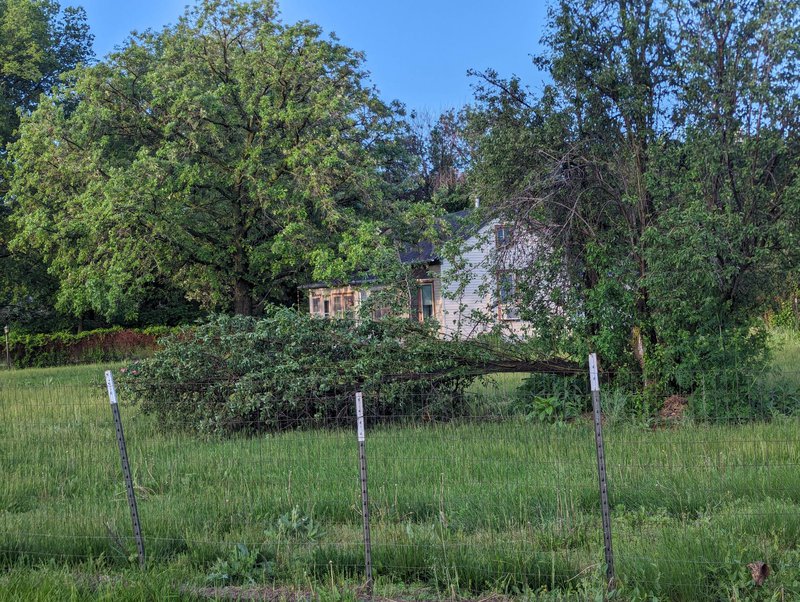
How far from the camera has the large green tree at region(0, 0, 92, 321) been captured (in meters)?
33.5

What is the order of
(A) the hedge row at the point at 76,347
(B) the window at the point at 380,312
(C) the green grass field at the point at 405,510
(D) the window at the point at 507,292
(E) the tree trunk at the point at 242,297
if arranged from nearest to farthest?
(C) the green grass field at the point at 405,510
(D) the window at the point at 507,292
(B) the window at the point at 380,312
(E) the tree trunk at the point at 242,297
(A) the hedge row at the point at 76,347

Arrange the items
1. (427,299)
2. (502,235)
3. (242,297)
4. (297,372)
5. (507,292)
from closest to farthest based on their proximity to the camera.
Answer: (297,372) < (507,292) < (502,235) < (242,297) < (427,299)

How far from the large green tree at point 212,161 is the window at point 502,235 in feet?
25.7

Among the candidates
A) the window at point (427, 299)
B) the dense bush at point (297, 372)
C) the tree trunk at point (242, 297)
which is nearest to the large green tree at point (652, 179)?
the dense bush at point (297, 372)

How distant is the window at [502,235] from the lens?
12328mm

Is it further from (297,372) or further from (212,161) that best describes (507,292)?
(212,161)

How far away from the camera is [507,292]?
1251 cm

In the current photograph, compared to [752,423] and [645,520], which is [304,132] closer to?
[752,423]

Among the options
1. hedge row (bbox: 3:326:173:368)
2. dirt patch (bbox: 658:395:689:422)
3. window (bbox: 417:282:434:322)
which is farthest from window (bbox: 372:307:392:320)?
hedge row (bbox: 3:326:173:368)

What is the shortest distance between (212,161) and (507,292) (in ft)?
38.3

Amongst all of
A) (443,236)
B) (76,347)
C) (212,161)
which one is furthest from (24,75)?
(443,236)

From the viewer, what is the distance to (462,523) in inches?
254

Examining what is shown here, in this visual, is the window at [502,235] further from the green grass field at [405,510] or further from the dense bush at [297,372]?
the green grass field at [405,510]

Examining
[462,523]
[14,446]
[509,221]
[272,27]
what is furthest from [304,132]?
[462,523]
